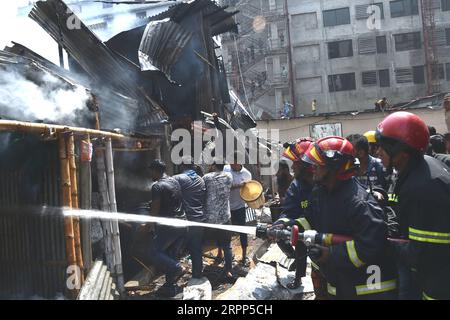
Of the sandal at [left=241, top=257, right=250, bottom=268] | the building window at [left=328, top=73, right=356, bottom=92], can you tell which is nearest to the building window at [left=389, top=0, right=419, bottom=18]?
the building window at [left=328, top=73, right=356, bottom=92]

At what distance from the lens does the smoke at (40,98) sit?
4.66 metres

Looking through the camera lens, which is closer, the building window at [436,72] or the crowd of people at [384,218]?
the crowd of people at [384,218]

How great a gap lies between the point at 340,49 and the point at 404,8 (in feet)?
23.7

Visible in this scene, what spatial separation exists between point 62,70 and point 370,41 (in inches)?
Result: 1496

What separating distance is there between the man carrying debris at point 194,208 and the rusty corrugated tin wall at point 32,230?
2.11 m

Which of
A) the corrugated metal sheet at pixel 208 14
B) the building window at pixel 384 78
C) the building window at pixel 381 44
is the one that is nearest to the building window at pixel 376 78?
the building window at pixel 384 78

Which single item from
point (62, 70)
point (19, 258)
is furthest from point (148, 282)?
point (62, 70)

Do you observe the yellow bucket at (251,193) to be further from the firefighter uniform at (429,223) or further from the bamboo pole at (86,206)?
the firefighter uniform at (429,223)

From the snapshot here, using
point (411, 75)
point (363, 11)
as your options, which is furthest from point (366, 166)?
point (363, 11)

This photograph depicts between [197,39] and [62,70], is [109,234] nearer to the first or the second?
[62,70]

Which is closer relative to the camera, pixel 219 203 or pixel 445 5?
pixel 219 203

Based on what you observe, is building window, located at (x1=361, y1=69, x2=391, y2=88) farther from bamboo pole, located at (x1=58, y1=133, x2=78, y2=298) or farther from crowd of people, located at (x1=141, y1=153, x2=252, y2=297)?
bamboo pole, located at (x1=58, y1=133, x2=78, y2=298)

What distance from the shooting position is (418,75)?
38.2 metres

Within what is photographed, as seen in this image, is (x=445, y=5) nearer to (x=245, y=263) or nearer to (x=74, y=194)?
(x=245, y=263)
